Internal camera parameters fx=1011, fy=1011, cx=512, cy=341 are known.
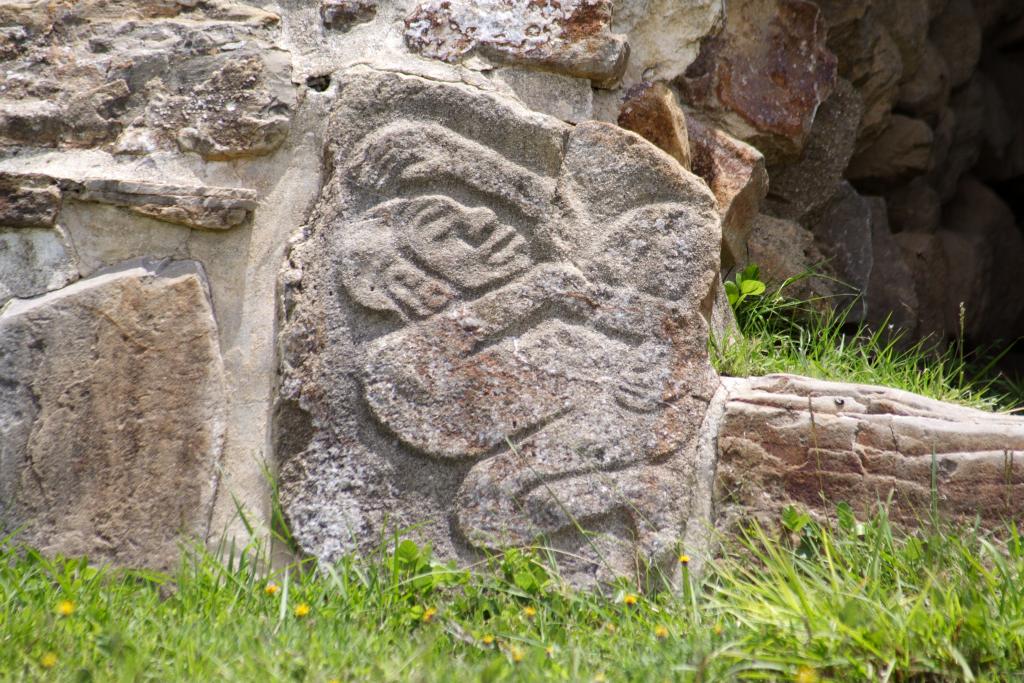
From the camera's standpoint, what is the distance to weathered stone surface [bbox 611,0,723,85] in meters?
2.25

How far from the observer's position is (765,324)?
2506 mm

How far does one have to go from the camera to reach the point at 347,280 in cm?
190

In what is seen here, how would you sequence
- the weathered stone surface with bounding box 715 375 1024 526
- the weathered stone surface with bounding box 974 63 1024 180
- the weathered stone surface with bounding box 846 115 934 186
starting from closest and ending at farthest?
the weathered stone surface with bounding box 715 375 1024 526, the weathered stone surface with bounding box 846 115 934 186, the weathered stone surface with bounding box 974 63 1024 180

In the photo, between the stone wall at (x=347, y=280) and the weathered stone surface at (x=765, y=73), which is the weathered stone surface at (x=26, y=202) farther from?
the weathered stone surface at (x=765, y=73)

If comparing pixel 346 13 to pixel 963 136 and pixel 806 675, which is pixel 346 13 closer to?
pixel 806 675

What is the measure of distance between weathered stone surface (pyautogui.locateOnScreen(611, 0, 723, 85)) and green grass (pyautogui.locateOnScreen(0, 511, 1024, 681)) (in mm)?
1066

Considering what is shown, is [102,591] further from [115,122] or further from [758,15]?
[758,15]

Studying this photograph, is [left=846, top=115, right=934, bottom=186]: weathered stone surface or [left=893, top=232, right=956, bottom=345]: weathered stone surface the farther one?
[left=846, top=115, right=934, bottom=186]: weathered stone surface

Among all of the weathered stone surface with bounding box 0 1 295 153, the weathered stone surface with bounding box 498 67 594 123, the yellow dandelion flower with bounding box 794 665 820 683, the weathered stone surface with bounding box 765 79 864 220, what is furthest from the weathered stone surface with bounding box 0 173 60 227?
the weathered stone surface with bounding box 765 79 864 220

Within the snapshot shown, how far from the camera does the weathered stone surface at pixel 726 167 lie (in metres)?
2.41

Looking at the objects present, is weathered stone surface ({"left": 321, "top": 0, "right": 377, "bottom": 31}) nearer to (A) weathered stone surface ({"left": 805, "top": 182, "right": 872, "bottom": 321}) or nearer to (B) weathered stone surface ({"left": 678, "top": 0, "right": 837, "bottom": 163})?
(B) weathered stone surface ({"left": 678, "top": 0, "right": 837, "bottom": 163})

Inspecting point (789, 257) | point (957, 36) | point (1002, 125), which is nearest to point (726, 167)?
point (789, 257)

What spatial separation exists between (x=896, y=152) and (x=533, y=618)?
232 centimetres

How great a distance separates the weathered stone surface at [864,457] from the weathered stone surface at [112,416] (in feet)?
3.23
